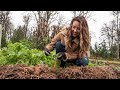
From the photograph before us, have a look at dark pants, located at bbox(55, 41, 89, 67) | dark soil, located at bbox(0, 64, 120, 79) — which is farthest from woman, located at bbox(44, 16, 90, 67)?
dark soil, located at bbox(0, 64, 120, 79)

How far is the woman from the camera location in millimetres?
4211

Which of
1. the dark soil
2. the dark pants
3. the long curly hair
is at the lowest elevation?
the dark soil

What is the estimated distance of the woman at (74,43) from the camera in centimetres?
421

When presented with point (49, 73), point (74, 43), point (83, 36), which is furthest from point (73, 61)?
point (49, 73)

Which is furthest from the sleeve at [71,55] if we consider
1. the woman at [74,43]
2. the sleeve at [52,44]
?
the sleeve at [52,44]

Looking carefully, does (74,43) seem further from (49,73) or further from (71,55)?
(49,73)

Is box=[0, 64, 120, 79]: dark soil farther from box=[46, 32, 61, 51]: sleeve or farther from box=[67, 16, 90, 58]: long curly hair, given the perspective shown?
box=[46, 32, 61, 51]: sleeve

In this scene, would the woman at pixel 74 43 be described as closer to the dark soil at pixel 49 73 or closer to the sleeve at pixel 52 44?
the sleeve at pixel 52 44

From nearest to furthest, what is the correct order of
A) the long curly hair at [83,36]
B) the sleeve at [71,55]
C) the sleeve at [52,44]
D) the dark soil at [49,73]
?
the dark soil at [49,73]
the long curly hair at [83,36]
the sleeve at [71,55]
the sleeve at [52,44]
